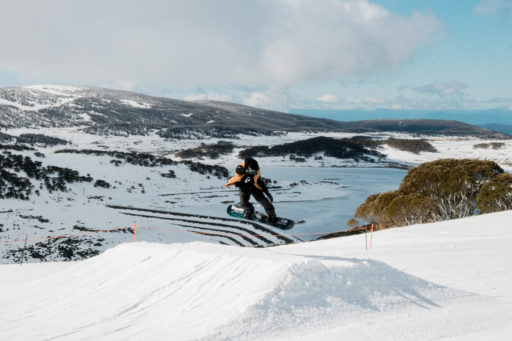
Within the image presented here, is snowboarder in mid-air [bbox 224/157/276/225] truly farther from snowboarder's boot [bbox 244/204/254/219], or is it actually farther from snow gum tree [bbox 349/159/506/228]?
snow gum tree [bbox 349/159/506/228]

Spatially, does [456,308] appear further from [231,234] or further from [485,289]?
[231,234]

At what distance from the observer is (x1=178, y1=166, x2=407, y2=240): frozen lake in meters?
37.8

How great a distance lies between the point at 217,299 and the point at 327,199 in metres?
44.5

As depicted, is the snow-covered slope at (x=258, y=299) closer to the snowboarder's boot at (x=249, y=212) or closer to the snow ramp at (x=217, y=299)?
the snow ramp at (x=217, y=299)

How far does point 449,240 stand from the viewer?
15273 millimetres

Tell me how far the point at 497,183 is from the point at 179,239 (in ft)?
78.7

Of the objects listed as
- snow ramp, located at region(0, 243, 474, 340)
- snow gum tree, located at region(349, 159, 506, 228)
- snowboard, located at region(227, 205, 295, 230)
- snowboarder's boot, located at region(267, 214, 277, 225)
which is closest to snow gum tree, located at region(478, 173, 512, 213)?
snow gum tree, located at region(349, 159, 506, 228)

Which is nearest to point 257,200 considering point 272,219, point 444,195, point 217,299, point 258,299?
point 272,219

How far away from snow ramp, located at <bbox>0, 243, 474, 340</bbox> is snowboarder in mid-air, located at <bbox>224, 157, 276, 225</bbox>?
83.3 inches

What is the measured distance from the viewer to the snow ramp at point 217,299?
22.0 feet

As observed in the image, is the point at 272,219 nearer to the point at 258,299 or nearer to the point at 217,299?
the point at 217,299

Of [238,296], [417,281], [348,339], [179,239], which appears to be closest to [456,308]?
[417,281]

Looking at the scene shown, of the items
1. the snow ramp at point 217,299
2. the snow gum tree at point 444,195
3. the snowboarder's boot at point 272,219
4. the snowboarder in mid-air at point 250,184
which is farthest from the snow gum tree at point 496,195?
the snowboarder in mid-air at point 250,184

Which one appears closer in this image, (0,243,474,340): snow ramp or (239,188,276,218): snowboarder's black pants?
(0,243,474,340): snow ramp
